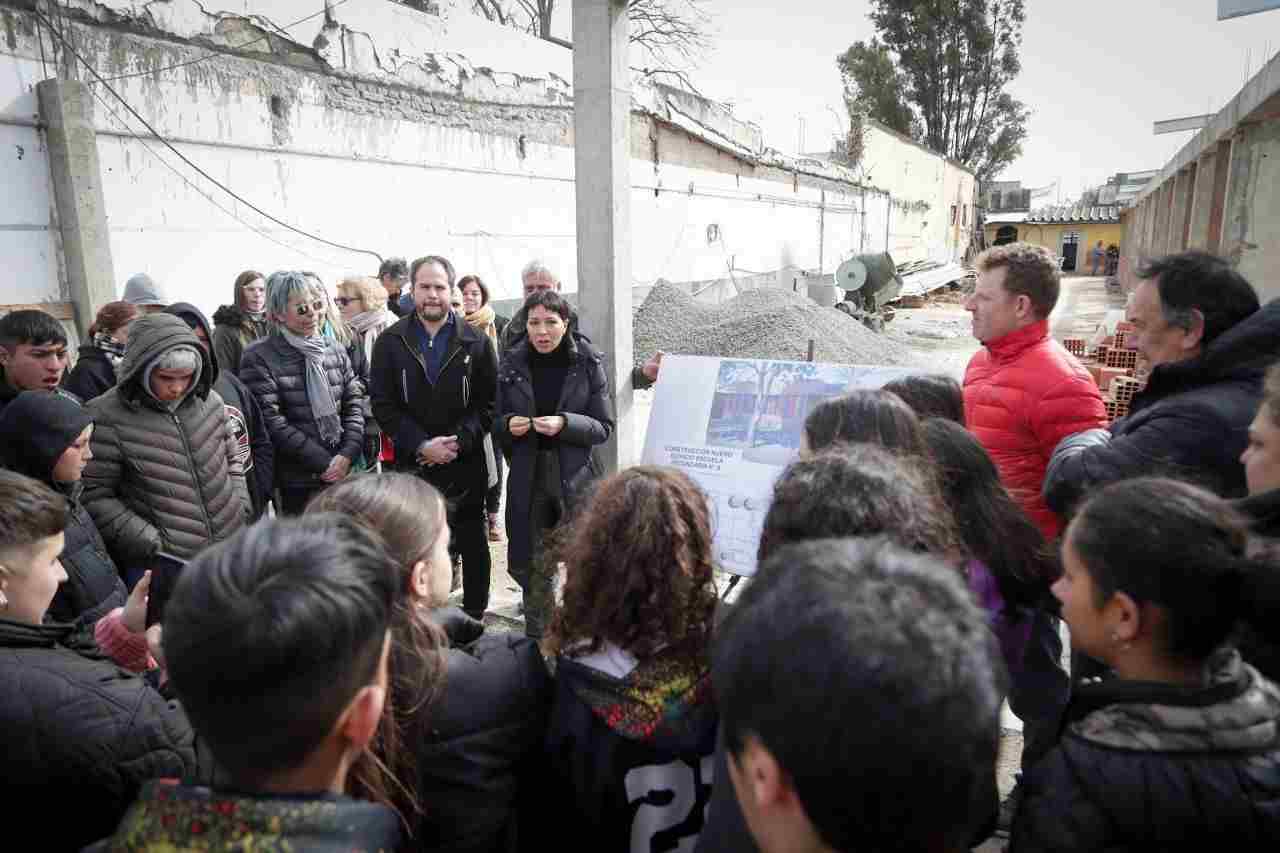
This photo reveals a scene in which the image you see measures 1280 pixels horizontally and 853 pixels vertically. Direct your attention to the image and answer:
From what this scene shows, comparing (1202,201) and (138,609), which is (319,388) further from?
(1202,201)

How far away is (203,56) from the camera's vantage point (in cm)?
670

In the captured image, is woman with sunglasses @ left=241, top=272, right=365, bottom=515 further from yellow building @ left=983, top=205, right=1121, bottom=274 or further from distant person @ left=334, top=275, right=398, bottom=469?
yellow building @ left=983, top=205, right=1121, bottom=274

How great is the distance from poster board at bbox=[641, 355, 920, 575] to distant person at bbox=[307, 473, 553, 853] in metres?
1.76

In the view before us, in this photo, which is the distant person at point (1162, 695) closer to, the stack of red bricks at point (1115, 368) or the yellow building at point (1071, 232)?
the stack of red bricks at point (1115, 368)

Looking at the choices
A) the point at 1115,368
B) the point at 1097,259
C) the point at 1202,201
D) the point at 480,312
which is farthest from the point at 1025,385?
the point at 1097,259

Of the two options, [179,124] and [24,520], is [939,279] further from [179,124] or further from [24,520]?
[24,520]

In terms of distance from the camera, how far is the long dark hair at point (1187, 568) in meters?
1.25

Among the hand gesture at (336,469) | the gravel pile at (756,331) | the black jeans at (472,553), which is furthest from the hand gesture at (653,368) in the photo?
the gravel pile at (756,331)

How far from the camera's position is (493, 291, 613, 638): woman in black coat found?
3643 millimetres

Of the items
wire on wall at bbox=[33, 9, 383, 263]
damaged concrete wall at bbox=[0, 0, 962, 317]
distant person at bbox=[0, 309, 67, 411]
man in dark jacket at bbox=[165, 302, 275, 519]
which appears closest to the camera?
distant person at bbox=[0, 309, 67, 411]

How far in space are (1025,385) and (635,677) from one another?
196 cm

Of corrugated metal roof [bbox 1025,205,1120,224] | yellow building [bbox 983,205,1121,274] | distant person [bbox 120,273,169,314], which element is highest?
corrugated metal roof [bbox 1025,205,1120,224]

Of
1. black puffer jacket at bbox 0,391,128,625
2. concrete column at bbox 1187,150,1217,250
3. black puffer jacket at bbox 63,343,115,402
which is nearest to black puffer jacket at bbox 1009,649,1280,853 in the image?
black puffer jacket at bbox 0,391,128,625

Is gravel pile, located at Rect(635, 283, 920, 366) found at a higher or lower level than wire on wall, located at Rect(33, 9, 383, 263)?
lower
